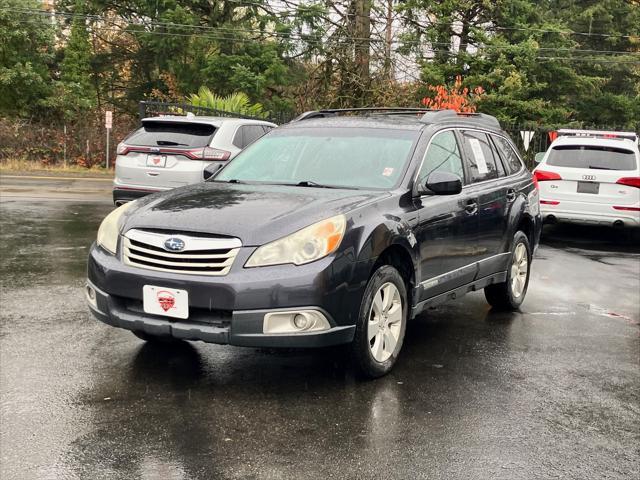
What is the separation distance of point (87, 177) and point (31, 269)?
49.7 feet

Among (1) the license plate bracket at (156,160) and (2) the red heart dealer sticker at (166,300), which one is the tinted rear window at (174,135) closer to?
(1) the license plate bracket at (156,160)

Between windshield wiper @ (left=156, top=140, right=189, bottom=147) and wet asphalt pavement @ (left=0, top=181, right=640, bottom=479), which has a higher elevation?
windshield wiper @ (left=156, top=140, right=189, bottom=147)

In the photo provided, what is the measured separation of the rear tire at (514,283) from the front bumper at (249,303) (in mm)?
2781

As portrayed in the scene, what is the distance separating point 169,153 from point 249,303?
7.14 m

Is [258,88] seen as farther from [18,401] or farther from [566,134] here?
[18,401]

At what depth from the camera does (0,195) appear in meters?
15.9

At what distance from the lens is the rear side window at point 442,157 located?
5487 millimetres

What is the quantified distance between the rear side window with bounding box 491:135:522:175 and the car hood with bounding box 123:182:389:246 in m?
2.39

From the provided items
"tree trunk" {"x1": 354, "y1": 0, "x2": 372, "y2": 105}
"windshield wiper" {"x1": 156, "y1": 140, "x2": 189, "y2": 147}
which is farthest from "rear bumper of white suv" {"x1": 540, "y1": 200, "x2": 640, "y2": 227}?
"tree trunk" {"x1": 354, "y1": 0, "x2": 372, "y2": 105}

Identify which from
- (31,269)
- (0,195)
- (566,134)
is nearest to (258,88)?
(0,195)

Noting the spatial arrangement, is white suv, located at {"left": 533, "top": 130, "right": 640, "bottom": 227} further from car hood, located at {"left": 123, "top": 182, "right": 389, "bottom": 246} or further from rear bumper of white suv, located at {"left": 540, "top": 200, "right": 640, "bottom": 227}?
car hood, located at {"left": 123, "top": 182, "right": 389, "bottom": 246}

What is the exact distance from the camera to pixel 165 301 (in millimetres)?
4312

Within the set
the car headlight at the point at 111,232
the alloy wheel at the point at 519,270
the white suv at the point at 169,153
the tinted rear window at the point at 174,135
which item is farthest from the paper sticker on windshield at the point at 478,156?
the tinted rear window at the point at 174,135

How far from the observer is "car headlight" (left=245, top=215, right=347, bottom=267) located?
4258mm
